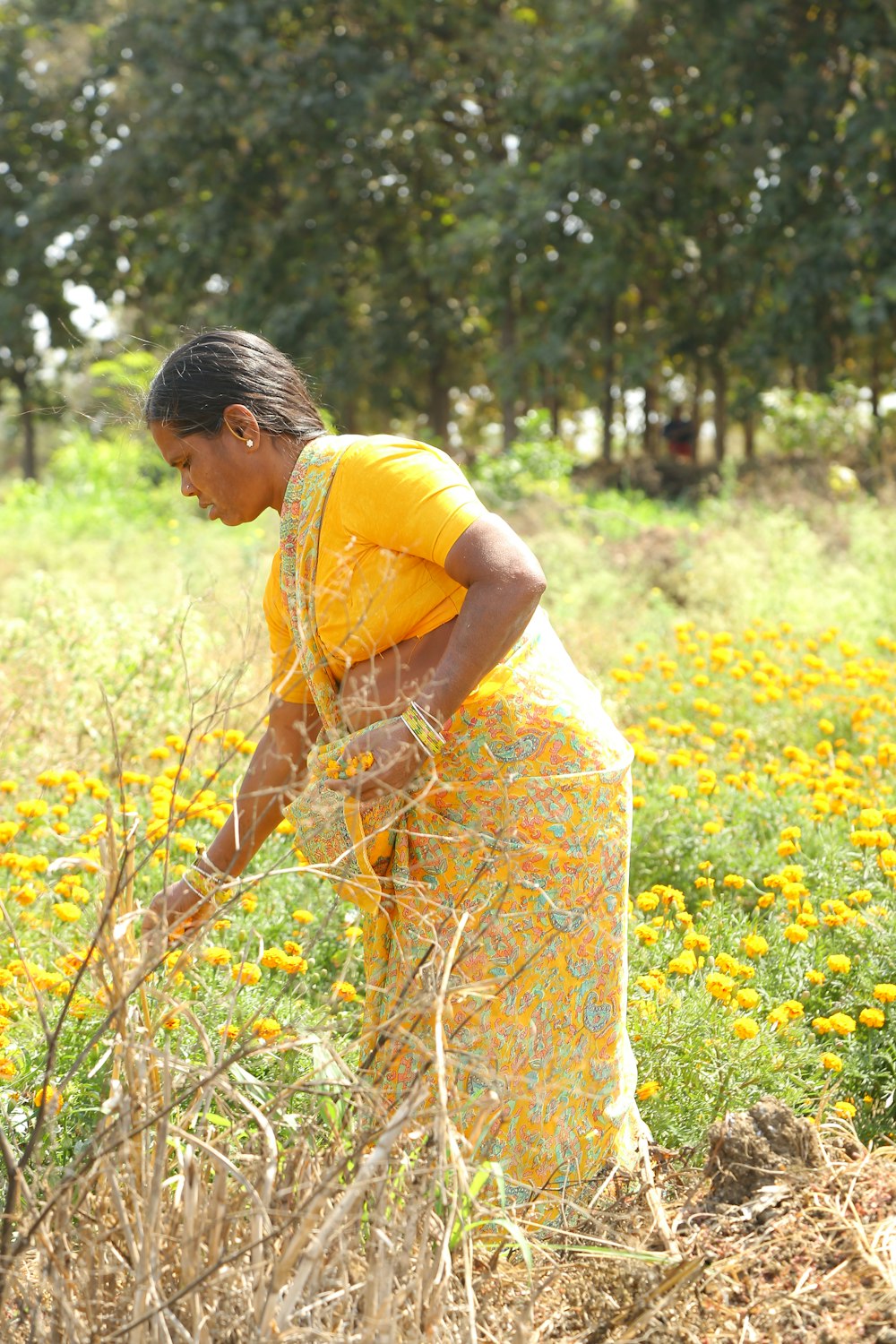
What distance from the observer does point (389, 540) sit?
1.97m

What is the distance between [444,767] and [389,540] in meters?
0.37

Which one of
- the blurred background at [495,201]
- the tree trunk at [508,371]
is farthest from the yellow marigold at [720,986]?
the tree trunk at [508,371]

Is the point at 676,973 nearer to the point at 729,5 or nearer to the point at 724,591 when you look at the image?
the point at 724,591

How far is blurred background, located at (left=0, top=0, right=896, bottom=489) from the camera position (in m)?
14.7

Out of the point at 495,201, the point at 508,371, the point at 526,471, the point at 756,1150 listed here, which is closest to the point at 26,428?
the point at 508,371

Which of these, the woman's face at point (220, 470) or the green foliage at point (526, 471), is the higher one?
the woman's face at point (220, 470)

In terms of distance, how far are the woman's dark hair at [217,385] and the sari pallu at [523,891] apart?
12cm

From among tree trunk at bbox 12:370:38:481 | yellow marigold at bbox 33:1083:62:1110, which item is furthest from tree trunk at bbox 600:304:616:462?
yellow marigold at bbox 33:1083:62:1110

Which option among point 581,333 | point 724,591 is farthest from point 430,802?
point 581,333

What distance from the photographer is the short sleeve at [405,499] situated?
6.31 feet

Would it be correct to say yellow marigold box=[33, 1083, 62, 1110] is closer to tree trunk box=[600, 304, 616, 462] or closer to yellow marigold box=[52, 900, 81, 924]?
yellow marigold box=[52, 900, 81, 924]

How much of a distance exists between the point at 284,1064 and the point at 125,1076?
57 centimetres

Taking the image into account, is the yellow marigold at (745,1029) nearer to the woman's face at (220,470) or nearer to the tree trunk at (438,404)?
the woman's face at (220,470)

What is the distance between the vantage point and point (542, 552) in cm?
794
